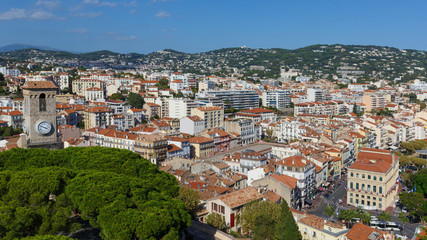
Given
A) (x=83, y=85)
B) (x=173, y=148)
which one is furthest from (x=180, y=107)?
(x=83, y=85)

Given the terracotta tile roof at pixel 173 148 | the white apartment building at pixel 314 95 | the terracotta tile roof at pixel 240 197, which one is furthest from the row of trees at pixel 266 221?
the white apartment building at pixel 314 95

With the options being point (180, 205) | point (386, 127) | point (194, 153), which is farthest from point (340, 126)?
point (180, 205)

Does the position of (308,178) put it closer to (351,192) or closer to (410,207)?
(351,192)

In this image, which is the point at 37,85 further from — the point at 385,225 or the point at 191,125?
the point at 191,125

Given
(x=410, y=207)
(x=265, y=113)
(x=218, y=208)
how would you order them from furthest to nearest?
(x=265, y=113) → (x=410, y=207) → (x=218, y=208)

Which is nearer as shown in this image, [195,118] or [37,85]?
[37,85]

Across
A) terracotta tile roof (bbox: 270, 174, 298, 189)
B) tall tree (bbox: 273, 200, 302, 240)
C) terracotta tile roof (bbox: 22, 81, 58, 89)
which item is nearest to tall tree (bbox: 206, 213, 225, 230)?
tall tree (bbox: 273, 200, 302, 240)
